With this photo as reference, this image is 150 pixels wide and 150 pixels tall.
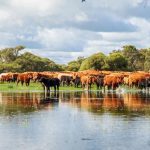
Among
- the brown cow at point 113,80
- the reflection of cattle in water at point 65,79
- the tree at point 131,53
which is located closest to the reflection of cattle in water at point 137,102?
the brown cow at point 113,80

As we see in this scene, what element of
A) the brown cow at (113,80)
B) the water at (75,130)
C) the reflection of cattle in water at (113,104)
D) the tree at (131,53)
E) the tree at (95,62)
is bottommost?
the water at (75,130)

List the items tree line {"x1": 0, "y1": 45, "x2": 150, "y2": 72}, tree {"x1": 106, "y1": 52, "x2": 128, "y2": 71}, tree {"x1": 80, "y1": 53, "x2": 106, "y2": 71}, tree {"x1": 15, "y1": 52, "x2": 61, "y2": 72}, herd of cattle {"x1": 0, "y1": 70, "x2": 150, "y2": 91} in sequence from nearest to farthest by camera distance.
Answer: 1. herd of cattle {"x1": 0, "y1": 70, "x2": 150, "y2": 91}
2. tree {"x1": 80, "y1": 53, "x2": 106, "y2": 71}
3. tree {"x1": 106, "y1": 52, "x2": 128, "y2": 71}
4. tree line {"x1": 0, "y1": 45, "x2": 150, "y2": 72}
5. tree {"x1": 15, "y1": 52, "x2": 61, "y2": 72}

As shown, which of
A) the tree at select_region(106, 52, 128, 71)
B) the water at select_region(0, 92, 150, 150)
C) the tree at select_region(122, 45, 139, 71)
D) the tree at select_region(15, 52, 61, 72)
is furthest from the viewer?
the tree at select_region(122, 45, 139, 71)

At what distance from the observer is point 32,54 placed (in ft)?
531

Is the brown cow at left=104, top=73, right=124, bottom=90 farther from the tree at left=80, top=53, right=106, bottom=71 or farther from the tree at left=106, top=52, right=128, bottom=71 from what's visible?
the tree at left=106, top=52, right=128, bottom=71

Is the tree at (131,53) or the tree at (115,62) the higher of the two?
the tree at (131,53)

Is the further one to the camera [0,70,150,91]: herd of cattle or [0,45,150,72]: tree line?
[0,45,150,72]: tree line

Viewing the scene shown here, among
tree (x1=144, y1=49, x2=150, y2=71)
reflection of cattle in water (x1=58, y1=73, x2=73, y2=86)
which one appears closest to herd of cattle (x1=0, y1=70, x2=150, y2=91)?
reflection of cattle in water (x1=58, y1=73, x2=73, y2=86)

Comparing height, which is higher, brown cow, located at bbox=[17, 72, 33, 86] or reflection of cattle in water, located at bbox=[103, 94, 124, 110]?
brown cow, located at bbox=[17, 72, 33, 86]

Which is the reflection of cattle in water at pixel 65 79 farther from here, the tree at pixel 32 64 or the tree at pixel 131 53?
the tree at pixel 131 53

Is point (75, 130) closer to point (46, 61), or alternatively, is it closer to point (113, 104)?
point (113, 104)

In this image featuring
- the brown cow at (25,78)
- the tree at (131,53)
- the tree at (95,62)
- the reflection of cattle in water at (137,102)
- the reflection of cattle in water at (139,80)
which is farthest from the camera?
the tree at (131,53)

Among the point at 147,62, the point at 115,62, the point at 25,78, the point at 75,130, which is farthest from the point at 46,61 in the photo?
the point at 75,130

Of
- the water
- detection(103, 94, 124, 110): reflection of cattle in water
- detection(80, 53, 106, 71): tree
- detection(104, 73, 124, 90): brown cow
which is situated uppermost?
detection(80, 53, 106, 71): tree
